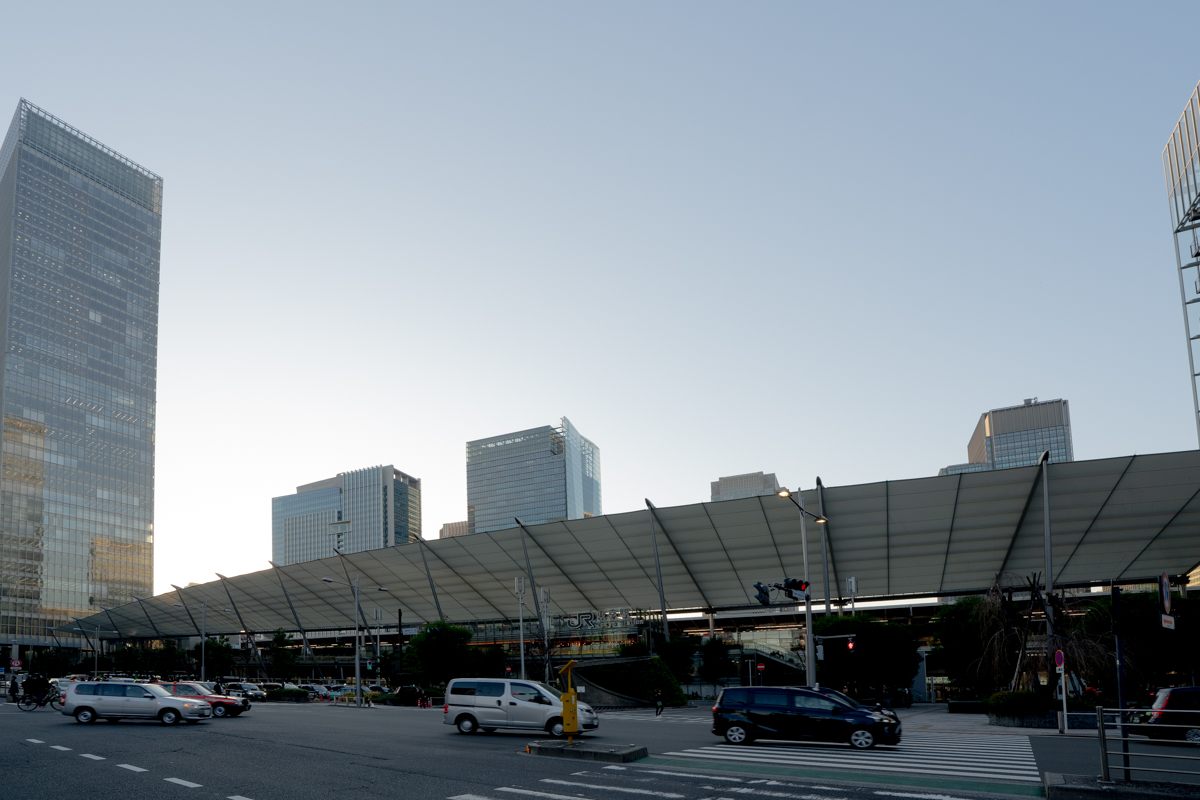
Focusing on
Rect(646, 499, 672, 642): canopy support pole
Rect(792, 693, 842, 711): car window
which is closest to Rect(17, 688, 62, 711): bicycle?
Rect(792, 693, 842, 711): car window

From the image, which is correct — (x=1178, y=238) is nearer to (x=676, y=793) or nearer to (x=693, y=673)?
(x=693, y=673)

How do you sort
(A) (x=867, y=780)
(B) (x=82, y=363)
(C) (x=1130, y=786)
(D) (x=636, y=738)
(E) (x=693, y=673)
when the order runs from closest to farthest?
(C) (x=1130, y=786) < (A) (x=867, y=780) < (D) (x=636, y=738) < (E) (x=693, y=673) < (B) (x=82, y=363)

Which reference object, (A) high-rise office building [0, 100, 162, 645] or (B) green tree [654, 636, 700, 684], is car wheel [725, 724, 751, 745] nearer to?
(B) green tree [654, 636, 700, 684]

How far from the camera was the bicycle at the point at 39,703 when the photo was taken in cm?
4250

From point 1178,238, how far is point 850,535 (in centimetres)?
5266

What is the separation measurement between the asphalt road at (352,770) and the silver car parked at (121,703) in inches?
102

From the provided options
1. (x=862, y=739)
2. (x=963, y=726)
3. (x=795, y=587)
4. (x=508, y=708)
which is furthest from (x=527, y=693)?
(x=963, y=726)

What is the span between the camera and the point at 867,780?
55.8 ft

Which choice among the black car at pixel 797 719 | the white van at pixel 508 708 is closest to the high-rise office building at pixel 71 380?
the white van at pixel 508 708

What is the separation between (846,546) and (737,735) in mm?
36114

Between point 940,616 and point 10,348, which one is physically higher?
point 10,348

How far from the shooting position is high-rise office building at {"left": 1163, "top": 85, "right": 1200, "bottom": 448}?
79.1 m

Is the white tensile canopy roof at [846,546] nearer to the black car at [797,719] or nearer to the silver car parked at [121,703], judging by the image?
the black car at [797,719]

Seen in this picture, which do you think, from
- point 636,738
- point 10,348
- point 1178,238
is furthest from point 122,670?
point 1178,238
